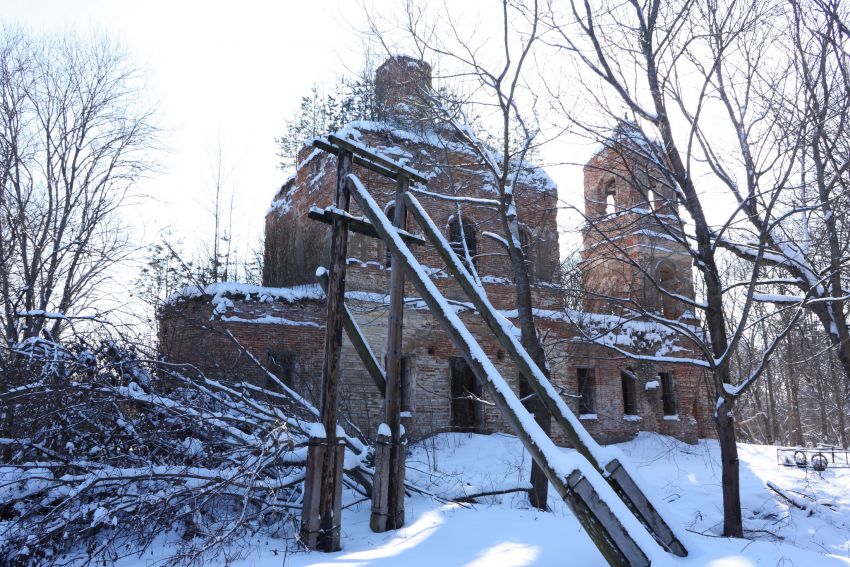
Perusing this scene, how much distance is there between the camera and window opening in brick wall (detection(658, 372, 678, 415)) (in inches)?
706

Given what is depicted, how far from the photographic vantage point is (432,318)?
586 inches

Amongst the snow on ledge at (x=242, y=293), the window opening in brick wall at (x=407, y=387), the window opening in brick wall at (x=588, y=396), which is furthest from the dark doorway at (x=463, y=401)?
the snow on ledge at (x=242, y=293)

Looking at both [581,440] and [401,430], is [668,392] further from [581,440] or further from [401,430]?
[581,440]

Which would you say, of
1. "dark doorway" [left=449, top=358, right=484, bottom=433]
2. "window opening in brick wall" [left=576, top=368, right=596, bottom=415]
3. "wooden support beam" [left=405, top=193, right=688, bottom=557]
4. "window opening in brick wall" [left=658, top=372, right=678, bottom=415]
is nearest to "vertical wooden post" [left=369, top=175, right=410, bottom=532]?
"wooden support beam" [left=405, top=193, right=688, bottom=557]

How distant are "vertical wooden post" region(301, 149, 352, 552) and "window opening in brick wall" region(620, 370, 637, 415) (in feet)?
44.3

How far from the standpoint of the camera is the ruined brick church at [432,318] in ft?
43.1

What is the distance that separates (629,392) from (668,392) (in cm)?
158

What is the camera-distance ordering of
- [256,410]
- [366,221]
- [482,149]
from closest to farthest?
[366,221] < [256,410] < [482,149]

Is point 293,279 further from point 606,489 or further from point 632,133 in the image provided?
point 606,489

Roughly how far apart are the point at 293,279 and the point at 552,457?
13417mm

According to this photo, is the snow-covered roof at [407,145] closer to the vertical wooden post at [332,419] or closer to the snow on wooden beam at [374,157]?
the snow on wooden beam at [374,157]

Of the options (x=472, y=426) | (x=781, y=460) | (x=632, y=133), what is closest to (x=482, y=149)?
(x=632, y=133)

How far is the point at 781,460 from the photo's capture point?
566 inches

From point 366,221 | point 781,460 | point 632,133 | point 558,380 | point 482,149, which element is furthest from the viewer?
point 558,380
